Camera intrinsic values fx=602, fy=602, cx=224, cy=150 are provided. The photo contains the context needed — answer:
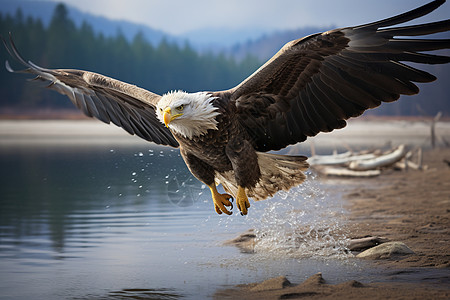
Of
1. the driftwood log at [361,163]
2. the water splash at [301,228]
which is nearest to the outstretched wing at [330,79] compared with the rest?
the water splash at [301,228]

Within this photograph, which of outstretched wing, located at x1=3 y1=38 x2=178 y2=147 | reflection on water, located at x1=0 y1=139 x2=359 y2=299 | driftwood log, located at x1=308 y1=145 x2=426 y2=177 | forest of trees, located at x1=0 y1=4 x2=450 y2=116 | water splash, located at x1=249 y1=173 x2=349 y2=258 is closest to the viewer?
reflection on water, located at x1=0 y1=139 x2=359 y2=299

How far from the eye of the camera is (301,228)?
21.8ft

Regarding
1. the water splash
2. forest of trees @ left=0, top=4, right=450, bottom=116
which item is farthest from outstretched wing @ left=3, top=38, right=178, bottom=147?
forest of trees @ left=0, top=4, right=450, bottom=116

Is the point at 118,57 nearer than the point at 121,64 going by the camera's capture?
No

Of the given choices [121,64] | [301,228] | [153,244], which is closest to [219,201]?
[153,244]

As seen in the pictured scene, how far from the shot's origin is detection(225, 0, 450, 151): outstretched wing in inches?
164

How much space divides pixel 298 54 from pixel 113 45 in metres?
44.0

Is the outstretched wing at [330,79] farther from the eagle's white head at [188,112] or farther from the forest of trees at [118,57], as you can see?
the forest of trees at [118,57]

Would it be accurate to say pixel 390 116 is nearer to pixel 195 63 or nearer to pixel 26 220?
pixel 195 63

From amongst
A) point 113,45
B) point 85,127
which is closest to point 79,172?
point 85,127

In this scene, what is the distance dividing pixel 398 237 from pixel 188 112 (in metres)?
2.92

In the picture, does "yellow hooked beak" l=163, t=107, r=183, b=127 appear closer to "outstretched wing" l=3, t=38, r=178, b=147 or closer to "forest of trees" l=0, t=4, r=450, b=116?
"outstretched wing" l=3, t=38, r=178, b=147

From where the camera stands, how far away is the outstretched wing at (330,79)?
4164 mm

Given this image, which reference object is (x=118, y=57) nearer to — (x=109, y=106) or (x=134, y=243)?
(x=134, y=243)
